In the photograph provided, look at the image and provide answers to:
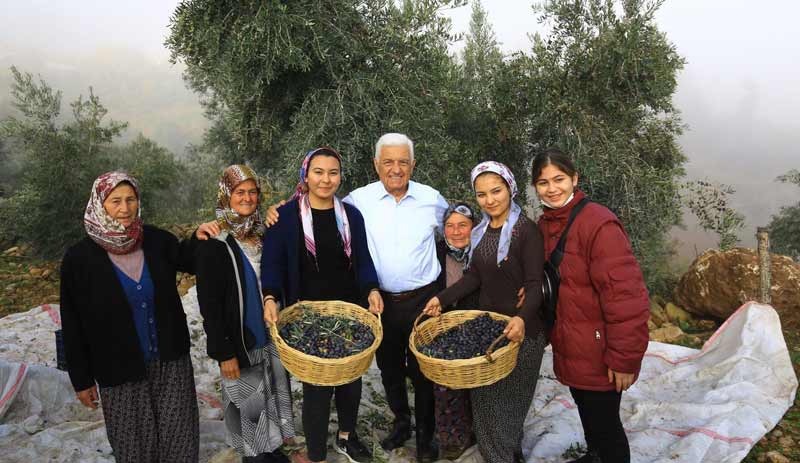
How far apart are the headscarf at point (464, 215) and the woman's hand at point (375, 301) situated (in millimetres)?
586

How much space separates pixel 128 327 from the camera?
2500 mm

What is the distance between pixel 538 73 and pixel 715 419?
4.99m

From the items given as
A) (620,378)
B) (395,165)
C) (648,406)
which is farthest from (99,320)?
(648,406)

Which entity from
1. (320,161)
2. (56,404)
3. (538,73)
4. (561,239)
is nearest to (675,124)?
(538,73)

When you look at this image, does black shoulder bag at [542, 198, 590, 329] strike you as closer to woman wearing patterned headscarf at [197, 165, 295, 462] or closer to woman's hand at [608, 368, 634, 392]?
woman's hand at [608, 368, 634, 392]

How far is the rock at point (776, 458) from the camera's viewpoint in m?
3.58

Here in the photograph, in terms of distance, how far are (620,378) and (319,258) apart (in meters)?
1.73

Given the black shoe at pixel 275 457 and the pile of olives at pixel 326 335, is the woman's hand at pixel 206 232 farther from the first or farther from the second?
the black shoe at pixel 275 457

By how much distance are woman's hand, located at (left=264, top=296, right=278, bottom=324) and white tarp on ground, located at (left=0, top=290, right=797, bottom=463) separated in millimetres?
1219

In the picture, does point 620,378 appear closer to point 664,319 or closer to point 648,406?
point 648,406

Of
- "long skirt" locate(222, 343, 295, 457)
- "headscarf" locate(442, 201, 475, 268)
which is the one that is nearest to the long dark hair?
"headscarf" locate(442, 201, 475, 268)

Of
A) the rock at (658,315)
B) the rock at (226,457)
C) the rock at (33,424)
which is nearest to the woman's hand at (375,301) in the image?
the rock at (226,457)

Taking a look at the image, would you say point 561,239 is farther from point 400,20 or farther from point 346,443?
point 400,20

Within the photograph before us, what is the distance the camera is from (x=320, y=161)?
108 inches
